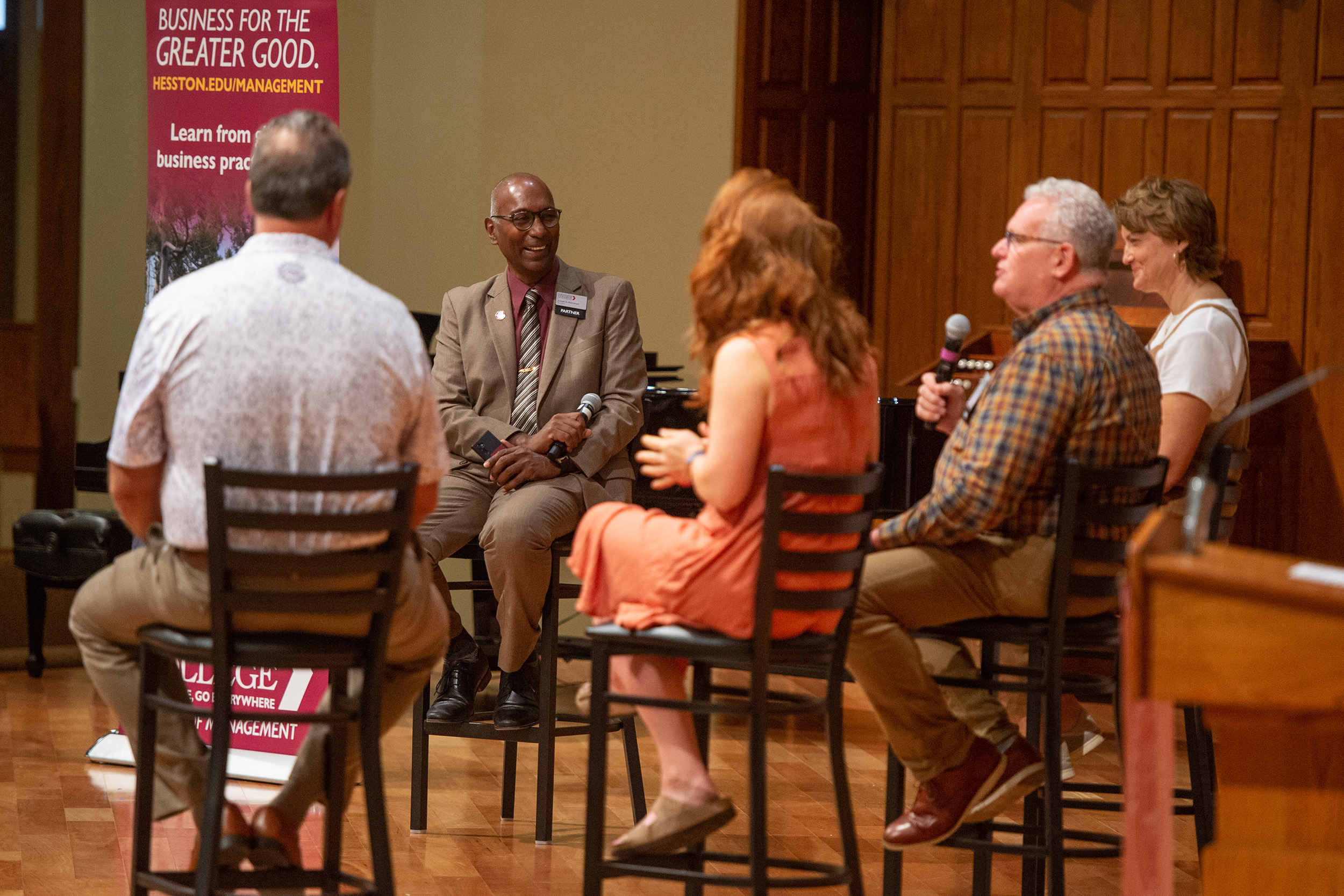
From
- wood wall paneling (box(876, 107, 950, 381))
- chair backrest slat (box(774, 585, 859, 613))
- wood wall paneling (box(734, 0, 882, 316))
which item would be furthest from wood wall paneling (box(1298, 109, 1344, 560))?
chair backrest slat (box(774, 585, 859, 613))

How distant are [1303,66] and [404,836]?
4.93m

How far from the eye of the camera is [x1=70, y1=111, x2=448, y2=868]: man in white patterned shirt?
2.52 m

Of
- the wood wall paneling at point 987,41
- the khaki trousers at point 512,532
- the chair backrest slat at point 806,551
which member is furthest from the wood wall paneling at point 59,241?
the chair backrest slat at point 806,551

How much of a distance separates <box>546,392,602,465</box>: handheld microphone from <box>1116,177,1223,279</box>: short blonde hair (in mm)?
1422

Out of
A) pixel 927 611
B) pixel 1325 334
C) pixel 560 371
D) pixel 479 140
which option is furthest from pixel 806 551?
pixel 1325 334

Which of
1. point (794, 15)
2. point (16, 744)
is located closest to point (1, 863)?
point (16, 744)

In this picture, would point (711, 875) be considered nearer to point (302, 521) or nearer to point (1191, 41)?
point (302, 521)

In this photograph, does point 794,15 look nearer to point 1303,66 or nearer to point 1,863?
point 1303,66

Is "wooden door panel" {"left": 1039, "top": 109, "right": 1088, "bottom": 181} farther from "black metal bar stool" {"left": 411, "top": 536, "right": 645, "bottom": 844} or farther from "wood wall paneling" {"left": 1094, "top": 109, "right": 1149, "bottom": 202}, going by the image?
"black metal bar stool" {"left": 411, "top": 536, "right": 645, "bottom": 844}

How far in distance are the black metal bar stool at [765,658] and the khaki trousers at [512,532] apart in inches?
44.6

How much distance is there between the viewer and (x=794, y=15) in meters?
7.00

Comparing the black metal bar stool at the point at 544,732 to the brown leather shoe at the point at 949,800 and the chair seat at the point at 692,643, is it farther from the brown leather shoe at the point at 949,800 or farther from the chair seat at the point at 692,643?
the chair seat at the point at 692,643

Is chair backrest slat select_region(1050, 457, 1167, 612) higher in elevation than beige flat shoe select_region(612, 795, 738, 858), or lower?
higher

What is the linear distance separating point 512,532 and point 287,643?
1362mm
